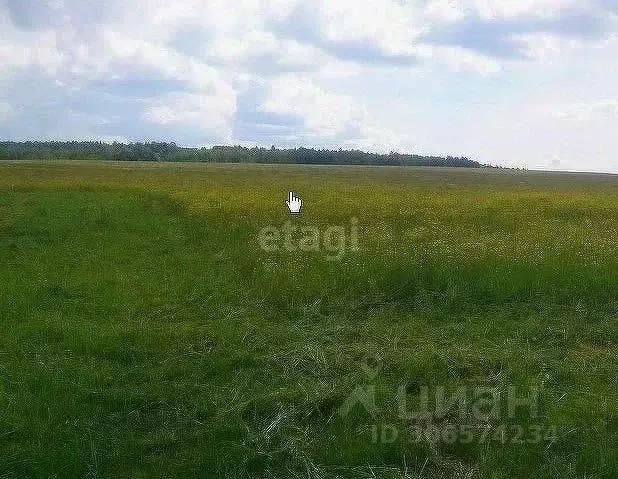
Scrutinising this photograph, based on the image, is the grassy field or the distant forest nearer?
the grassy field

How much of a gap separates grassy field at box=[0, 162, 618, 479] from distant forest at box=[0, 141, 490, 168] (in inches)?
5028

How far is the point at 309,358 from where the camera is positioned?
799 cm

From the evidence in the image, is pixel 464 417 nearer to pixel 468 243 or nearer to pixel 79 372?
pixel 79 372

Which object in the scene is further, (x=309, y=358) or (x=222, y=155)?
(x=222, y=155)

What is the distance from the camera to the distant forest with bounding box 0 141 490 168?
453ft

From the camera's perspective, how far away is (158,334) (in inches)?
346

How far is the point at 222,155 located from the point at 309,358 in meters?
156

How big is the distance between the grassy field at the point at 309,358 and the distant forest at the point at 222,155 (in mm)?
127712

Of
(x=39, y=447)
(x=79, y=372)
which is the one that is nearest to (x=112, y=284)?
(x=79, y=372)

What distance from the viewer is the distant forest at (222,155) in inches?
5433

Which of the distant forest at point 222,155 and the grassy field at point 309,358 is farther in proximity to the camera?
the distant forest at point 222,155

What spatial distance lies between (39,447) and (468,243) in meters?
11.7

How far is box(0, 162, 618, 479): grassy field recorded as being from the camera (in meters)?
5.71

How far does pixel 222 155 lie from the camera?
161 m
